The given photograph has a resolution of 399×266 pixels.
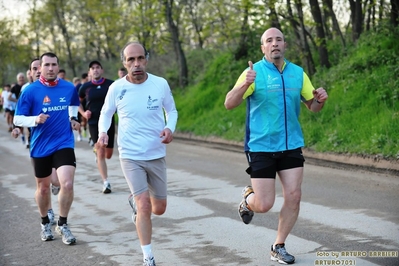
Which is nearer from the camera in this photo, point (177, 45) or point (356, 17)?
point (356, 17)

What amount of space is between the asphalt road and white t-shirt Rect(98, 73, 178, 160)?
1124 mm

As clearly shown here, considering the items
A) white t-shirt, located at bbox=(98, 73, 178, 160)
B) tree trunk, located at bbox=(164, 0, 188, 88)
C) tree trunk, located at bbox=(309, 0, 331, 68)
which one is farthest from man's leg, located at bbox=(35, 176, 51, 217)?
tree trunk, located at bbox=(164, 0, 188, 88)

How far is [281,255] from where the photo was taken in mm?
6582

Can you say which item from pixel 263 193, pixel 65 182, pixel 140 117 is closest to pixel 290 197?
pixel 263 193

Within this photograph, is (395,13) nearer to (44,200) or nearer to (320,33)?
(320,33)

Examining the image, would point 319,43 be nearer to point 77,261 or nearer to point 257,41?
point 257,41

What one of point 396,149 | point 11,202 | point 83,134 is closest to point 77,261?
point 11,202

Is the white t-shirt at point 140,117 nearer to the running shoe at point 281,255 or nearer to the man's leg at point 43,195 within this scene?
the running shoe at point 281,255

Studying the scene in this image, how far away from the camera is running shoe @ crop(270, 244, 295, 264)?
6.52 m

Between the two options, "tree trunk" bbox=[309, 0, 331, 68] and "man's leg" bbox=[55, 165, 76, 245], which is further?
"tree trunk" bbox=[309, 0, 331, 68]

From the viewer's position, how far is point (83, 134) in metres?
23.8

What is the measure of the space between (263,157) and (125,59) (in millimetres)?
1626

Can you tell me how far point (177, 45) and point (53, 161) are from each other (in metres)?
20.5

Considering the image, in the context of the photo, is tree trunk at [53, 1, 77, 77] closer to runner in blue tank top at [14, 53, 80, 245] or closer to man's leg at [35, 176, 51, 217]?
runner in blue tank top at [14, 53, 80, 245]
